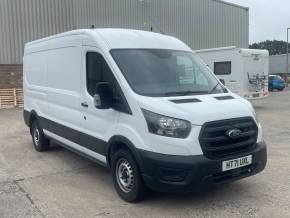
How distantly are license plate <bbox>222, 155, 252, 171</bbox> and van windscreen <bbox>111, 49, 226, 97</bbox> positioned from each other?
3.61ft

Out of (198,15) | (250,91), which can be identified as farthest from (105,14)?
(250,91)

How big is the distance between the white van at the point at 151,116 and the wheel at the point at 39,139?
1.60m

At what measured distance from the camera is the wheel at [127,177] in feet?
17.0

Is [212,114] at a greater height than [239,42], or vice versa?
[239,42]

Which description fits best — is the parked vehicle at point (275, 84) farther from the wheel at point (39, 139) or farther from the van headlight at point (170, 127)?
the van headlight at point (170, 127)

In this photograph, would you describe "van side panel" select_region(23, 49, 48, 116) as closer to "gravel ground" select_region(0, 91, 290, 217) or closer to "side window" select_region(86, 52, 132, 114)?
"gravel ground" select_region(0, 91, 290, 217)

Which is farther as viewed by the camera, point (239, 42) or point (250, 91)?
point (239, 42)

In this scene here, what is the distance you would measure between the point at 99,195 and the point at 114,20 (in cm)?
2071

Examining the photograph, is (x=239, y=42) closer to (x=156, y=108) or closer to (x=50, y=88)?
(x=50, y=88)

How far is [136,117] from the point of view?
16.8ft

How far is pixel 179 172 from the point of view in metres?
4.82

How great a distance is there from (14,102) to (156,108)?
1799 centimetres

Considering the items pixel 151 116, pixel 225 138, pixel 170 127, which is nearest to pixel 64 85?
pixel 151 116

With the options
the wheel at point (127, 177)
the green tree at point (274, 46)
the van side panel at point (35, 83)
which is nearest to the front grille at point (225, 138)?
the wheel at point (127, 177)
